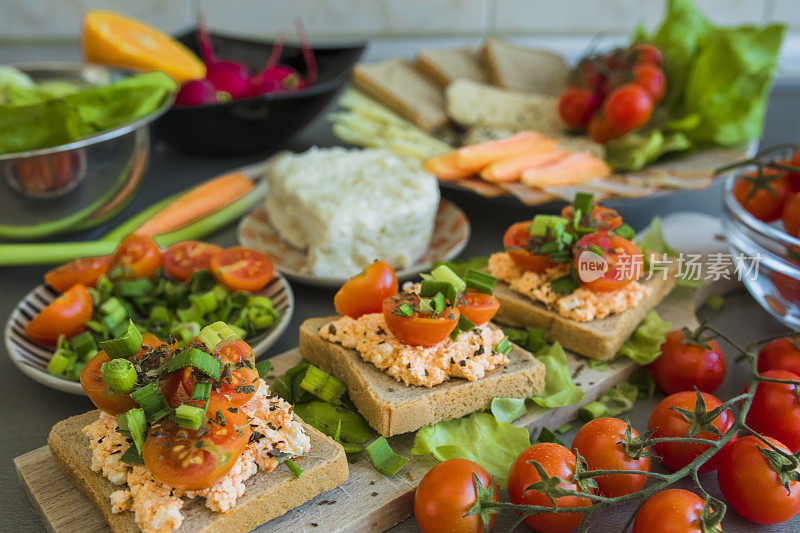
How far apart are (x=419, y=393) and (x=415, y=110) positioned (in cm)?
176

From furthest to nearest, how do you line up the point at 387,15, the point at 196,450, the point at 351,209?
the point at 387,15, the point at 351,209, the point at 196,450

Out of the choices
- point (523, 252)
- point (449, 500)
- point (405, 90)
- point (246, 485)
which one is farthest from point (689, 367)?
point (405, 90)

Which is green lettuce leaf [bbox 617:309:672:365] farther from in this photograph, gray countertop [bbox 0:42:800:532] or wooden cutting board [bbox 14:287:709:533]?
wooden cutting board [bbox 14:287:709:533]

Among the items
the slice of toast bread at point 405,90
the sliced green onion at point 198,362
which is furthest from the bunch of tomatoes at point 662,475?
the slice of toast bread at point 405,90

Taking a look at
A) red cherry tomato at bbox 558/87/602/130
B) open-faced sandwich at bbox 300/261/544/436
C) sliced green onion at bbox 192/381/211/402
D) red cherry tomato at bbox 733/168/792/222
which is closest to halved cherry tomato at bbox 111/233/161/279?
open-faced sandwich at bbox 300/261/544/436

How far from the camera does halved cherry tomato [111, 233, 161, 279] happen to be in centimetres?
185

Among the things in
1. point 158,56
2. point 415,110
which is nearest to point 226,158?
point 158,56

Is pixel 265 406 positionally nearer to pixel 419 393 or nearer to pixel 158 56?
pixel 419 393

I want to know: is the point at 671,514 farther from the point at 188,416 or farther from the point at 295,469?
the point at 188,416

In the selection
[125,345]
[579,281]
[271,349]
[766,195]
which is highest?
[125,345]

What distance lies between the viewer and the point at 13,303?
6.58ft

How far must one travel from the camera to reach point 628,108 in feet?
8.66

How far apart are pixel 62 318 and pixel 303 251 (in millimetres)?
778

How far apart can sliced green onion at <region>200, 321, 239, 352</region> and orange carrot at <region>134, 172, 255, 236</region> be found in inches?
43.5
